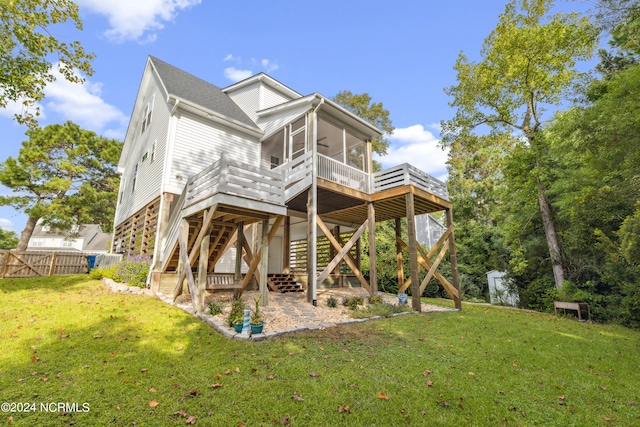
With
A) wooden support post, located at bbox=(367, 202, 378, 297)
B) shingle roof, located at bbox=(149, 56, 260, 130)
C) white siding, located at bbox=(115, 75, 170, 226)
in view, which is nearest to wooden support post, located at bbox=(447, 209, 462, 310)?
wooden support post, located at bbox=(367, 202, 378, 297)

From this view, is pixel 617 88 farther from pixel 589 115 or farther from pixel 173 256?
pixel 173 256

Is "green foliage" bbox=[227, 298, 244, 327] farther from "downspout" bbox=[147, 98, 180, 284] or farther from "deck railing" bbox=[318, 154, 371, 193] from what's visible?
"downspout" bbox=[147, 98, 180, 284]

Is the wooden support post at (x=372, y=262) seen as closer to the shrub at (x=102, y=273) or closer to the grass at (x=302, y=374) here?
the grass at (x=302, y=374)

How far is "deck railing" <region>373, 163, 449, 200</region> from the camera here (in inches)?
406

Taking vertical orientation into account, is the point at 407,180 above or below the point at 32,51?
below

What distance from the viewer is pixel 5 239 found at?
97.6 ft

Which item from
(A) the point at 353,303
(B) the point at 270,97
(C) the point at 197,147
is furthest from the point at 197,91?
(A) the point at 353,303

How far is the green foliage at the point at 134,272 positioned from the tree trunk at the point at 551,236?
16051 millimetres

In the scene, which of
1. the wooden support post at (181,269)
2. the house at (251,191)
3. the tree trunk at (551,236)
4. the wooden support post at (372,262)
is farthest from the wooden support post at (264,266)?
the tree trunk at (551,236)

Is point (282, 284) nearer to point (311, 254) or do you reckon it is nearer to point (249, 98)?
point (311, 254)

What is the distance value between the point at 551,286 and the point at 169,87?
18544 mm

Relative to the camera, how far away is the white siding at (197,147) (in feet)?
37.5

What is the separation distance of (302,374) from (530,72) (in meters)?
16.8

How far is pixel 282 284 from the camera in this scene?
12391 millimetres
